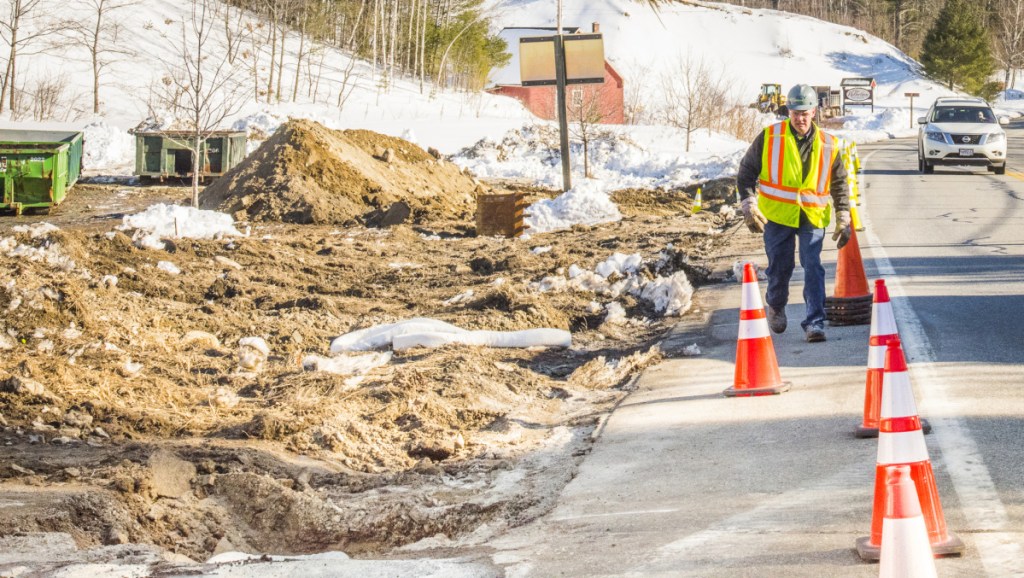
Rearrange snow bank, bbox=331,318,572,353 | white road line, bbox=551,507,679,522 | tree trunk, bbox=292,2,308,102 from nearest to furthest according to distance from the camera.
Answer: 1. white road line, bbox=551,507,679,522
2. snow bank, bbox=331,318,572,353
3. tree trunk, bbox=292,2,308,102

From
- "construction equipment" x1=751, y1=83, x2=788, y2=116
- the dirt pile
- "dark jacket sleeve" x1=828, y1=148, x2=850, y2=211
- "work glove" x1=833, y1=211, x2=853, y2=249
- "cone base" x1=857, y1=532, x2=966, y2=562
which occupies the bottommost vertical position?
"cone base" x1=857, y1=532, x2=966, y2=562

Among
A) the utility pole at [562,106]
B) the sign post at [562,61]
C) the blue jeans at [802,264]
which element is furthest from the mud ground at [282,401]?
the sign post at [562,61]

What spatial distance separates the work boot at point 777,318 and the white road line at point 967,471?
938 mm

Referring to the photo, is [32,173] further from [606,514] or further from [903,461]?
[903,461]

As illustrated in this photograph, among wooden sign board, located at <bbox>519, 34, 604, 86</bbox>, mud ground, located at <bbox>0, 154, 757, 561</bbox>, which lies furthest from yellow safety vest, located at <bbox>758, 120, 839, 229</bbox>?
wooden sign board, located at <bbox>519, 34, 604, 86</bbox>

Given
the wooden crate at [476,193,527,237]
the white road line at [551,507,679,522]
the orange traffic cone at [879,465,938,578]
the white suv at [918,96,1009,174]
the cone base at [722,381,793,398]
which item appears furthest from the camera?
the white suv at [918,96,1009,174]

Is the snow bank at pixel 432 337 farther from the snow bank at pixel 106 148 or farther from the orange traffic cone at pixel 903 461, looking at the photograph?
the snow bank at pixel 106 148

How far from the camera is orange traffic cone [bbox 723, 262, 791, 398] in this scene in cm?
739

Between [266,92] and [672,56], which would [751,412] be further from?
[672,56]

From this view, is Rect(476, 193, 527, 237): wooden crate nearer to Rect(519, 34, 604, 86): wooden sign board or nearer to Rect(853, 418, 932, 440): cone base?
Rect(519, 34, 604, 86): wooden sign board

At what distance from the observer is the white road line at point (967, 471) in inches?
165

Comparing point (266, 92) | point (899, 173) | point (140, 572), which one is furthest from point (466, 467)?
point (266, 92)

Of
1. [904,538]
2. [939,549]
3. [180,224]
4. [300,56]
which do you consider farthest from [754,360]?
[300,56]

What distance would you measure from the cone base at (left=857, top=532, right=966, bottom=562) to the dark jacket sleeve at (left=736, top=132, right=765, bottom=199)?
5182 mm
